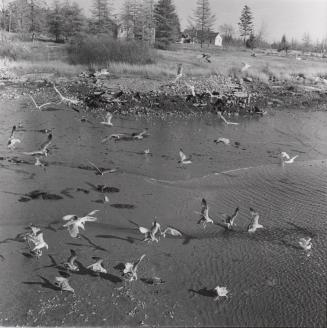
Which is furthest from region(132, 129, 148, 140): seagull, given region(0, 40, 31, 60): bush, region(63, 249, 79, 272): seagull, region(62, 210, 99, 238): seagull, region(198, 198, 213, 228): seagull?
region(0, 40, 31, 60): bush

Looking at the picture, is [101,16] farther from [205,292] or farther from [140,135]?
[205,292]

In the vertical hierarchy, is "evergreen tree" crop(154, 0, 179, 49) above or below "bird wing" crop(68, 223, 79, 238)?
above

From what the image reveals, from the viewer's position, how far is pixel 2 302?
31.1 feet

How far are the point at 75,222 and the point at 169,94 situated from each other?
18.2 m

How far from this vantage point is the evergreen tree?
5310 centimetres

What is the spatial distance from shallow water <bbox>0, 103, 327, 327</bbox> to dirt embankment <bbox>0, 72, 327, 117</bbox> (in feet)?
16.3

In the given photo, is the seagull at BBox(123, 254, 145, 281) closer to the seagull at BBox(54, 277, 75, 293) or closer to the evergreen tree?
the seagull at BBox(54, 277, 75, 293)

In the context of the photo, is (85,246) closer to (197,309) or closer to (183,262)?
(183,262)

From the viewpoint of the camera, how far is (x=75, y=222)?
1205 cm

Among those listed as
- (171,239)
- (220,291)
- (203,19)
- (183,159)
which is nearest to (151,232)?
(171,239)

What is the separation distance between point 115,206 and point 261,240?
3.95 metres

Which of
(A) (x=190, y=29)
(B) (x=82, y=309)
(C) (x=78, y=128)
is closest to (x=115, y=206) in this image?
(B) (x=82, y=309)

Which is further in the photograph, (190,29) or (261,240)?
Answer: (190,29)

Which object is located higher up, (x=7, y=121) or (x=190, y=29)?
(x=190, y=29)
